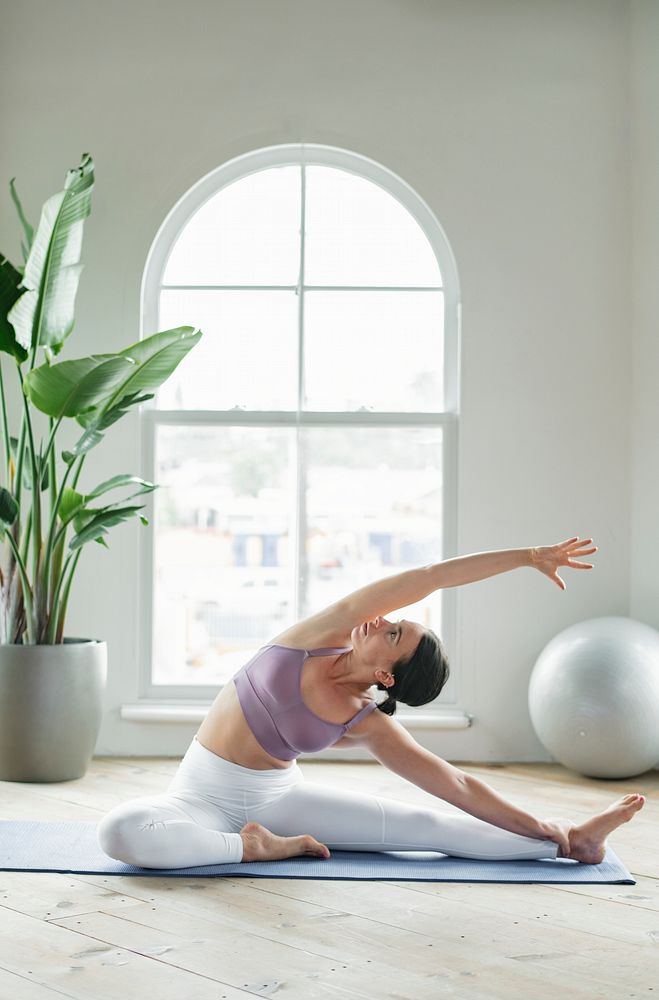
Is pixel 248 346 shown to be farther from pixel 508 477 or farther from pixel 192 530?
pixel 508 477

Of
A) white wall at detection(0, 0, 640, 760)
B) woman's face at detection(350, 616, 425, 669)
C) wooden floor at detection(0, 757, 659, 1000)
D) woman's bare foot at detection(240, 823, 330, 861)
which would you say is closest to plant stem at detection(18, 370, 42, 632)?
white wall at detection(0, 0, 640, 760)

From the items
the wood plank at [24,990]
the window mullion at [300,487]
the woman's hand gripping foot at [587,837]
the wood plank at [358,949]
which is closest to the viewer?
Result: the wood plank at [24,990]

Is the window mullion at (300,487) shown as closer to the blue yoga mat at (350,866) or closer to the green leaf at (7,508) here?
the green leaf at (7,508)

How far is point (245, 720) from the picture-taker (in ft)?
8.90

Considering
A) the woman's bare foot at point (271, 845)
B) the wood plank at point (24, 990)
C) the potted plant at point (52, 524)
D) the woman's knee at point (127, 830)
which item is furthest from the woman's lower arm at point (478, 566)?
the potted plant at point (52, 524)

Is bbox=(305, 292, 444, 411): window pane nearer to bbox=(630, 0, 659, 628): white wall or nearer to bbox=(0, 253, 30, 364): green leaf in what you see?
bbox=(630, 0, 659, 628): white wall

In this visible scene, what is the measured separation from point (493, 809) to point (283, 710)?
1.92 feet

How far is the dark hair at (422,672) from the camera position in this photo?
262cm

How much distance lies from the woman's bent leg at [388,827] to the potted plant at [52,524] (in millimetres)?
1245

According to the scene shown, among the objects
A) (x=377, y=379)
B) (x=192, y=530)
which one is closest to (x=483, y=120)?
(x=377, y=379)

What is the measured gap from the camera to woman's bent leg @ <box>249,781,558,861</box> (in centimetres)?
280

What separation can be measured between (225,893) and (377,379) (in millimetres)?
2414

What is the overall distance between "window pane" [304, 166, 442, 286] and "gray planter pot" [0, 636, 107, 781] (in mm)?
1804

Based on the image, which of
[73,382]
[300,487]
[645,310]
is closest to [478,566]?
[73,382]
